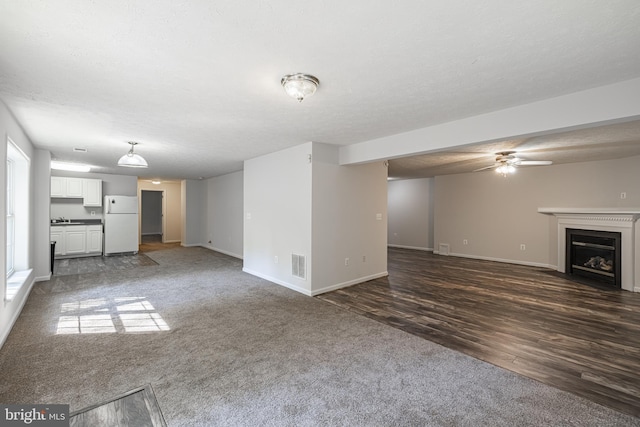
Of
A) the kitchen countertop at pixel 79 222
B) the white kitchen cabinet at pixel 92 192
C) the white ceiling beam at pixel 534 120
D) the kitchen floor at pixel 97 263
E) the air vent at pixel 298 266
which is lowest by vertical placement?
the kitchen floor at pixel 97 263

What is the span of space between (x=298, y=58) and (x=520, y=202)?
23.7ft

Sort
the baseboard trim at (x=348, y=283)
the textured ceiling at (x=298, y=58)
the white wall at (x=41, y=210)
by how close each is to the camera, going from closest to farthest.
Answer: the textured ceiling at (x=298, y=58), the baseboard trim at (x=348, y=283), the white wall at (x=41, y=210)

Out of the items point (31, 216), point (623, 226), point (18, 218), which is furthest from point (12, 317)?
point (623, 226)

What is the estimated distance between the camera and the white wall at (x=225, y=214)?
315 inches

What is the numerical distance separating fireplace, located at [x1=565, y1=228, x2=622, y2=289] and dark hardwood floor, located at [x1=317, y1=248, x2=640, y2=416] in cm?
46

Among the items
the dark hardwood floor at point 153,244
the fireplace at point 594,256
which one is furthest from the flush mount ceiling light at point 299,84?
the dark hardwood floor at point 153,244

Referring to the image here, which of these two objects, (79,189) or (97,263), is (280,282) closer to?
(97,263)

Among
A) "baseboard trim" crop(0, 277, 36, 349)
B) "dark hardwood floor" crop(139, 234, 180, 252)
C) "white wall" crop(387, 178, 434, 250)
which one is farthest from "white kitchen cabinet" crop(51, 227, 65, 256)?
"white wall" crop(387, 178, 434, 250)

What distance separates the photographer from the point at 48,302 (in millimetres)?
4129

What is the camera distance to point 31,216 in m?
4.71

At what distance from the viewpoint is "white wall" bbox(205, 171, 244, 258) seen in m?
8.00

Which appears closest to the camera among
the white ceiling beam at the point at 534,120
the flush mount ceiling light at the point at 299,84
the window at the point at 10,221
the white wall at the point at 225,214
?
the flush mount ceiling light at the point at 299,84

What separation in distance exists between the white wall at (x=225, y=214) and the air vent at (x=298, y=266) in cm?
333

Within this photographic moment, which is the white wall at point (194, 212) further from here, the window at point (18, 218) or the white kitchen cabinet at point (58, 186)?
the window at point (18, 218)
